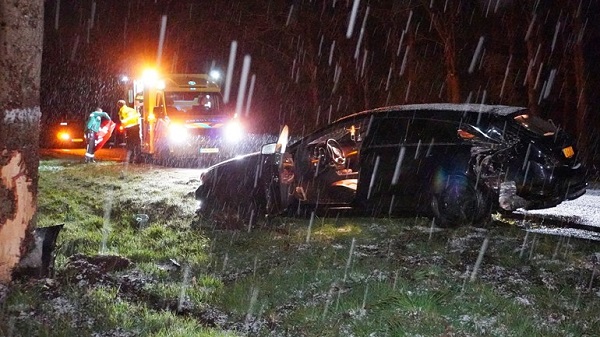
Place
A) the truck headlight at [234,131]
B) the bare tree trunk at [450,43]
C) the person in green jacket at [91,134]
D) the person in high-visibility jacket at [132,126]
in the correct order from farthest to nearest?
1. the bare tree trunk at [450,43]
2. the person in high-visibility jacket at [132,126]
3. the person in green jacket at [91,134]
4. the truck headlight at [234,131]

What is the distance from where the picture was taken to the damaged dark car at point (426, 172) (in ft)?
22.2

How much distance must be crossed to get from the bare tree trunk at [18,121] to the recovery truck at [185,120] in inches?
395

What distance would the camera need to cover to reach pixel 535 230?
7.05 m

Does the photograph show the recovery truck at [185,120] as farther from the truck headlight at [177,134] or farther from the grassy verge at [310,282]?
the grassy verge at [310,282]

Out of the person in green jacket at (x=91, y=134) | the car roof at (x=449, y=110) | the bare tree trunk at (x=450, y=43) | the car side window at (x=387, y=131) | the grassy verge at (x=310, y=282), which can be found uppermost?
the bare tree trunk at (x=450, y=43)

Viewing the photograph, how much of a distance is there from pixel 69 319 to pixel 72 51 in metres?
34.4

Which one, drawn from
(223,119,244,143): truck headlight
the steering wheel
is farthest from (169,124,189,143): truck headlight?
the steering wheel

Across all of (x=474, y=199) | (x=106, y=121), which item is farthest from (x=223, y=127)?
(x=474, y=199)

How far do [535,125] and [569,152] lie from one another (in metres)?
0.47

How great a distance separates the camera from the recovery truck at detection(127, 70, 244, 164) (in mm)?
15000

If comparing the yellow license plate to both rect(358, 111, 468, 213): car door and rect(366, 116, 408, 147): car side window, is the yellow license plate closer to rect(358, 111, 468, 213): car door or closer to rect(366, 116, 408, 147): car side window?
rect(358, 111, 468, 213): car door

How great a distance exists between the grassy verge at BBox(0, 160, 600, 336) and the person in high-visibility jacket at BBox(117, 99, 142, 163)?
352 inches

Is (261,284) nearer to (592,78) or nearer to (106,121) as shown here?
(106,121)

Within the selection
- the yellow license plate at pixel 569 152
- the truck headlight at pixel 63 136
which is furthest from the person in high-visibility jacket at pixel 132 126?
the yellow license plate at pixel 569 152
